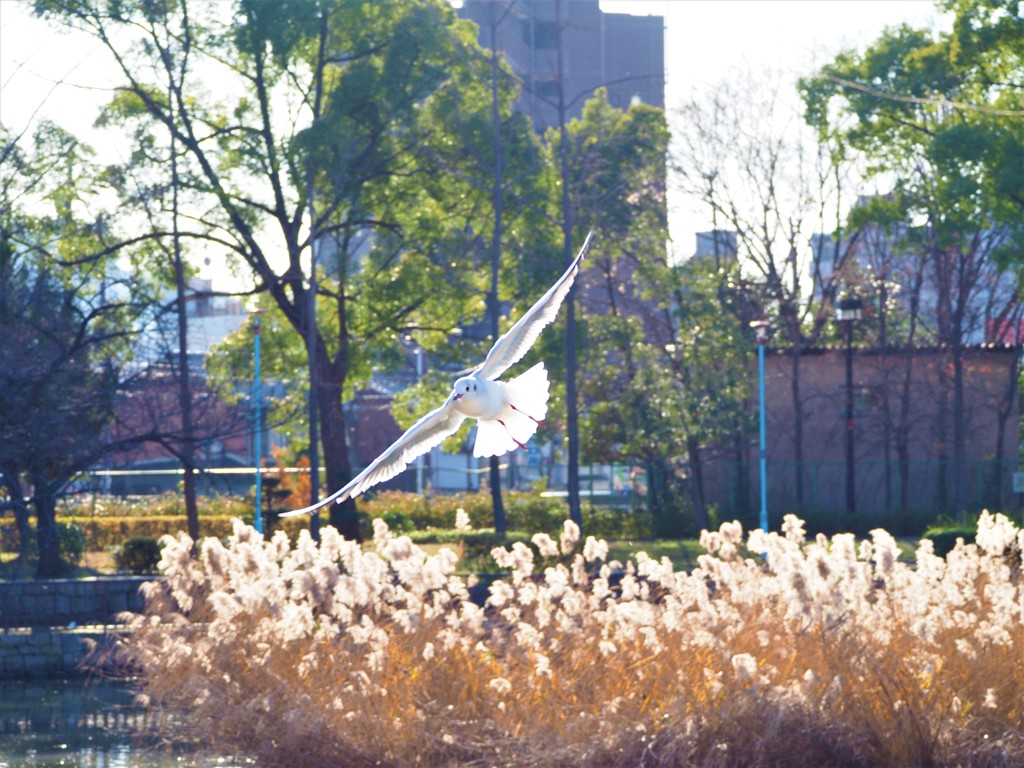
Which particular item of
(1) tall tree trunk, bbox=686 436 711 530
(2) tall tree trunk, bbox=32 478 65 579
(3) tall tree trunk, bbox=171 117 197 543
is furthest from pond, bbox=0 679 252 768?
(1) tall tree trunk, bbox=686 436 711 530

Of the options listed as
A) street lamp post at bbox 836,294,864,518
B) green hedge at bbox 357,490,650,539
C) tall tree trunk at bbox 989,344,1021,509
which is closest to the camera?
green hedge at bbox 357,490,650,539

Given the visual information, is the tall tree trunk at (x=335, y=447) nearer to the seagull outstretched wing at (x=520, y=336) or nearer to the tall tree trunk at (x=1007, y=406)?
the tall tree trunk at (x=1007, y=406)

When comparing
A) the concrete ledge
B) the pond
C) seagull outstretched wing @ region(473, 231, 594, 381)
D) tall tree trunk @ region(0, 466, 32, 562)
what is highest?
seagull outstretched wing @ region(473, 231, 594, 381)

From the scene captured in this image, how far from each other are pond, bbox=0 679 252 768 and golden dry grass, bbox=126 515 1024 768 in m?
0.89

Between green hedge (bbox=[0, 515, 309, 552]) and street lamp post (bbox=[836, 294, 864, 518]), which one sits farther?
street lamp post (bbox=[836, 294, 864, 518])

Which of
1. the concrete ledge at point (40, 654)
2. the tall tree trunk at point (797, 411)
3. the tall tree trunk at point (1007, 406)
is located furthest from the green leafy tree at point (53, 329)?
the tall tree trunk at point (1007, 406)

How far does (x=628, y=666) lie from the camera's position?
9727 mm

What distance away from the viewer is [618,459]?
94.6 ft

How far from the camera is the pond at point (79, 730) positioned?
11695 millimetres

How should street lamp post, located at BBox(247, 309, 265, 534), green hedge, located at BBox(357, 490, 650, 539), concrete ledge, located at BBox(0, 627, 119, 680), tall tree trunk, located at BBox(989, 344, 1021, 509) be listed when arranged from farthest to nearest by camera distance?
tall tree trunk, located at BBox(989, 344, 1021, 509), green hedge, located at BBox(357, 490, 650, 539), street lamp post, located at BBox(247, 309, 265, 534), concrete ledge, located at BBox(0, 627, 119, 680)

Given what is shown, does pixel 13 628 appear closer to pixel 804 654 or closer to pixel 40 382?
pixel 40 382

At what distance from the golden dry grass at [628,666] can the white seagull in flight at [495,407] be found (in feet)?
3.17

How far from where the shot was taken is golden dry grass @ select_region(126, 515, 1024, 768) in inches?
365

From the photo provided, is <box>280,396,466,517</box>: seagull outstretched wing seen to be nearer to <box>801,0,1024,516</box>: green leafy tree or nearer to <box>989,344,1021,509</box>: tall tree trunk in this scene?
<box>801,0,1024,516</box>: green leafy tree
